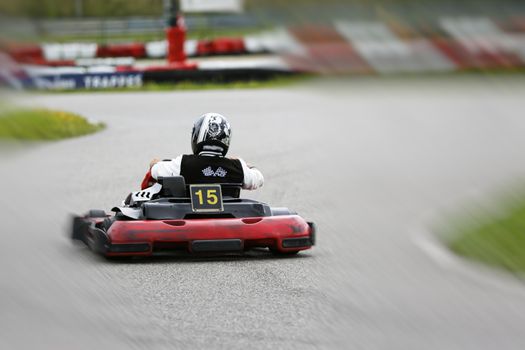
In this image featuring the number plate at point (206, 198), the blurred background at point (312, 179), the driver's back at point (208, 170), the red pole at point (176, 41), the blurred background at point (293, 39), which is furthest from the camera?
the red pole at point (176, 41)

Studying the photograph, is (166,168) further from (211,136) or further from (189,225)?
(189,225)

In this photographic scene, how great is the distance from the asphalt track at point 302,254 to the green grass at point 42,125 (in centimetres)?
52

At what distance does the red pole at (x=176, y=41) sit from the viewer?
89.5 ft

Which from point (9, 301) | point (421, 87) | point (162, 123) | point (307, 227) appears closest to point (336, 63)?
point (421, 87)

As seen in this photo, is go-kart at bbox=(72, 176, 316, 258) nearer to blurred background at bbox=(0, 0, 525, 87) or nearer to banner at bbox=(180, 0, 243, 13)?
blurred background at bbox=(0, 0, 525, 87)

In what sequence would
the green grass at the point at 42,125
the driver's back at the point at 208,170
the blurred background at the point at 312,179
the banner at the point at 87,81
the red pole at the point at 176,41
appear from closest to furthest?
the blurred background at the point at 312,179 → the driver's back at the point at 208,170 → the green grass at the point at 42,125 → the banner at the point at 87,81 → the red pole at the point at 176,41

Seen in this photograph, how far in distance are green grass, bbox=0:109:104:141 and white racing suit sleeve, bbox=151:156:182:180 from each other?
7.70 metres

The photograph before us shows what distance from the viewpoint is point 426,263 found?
7426 millimetres

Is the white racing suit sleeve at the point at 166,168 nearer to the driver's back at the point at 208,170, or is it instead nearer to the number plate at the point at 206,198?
the driver's back at the point at 208,170

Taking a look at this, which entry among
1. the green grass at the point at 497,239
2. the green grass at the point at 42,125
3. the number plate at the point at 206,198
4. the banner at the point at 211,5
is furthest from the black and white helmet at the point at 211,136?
the banner at the point at 211,5

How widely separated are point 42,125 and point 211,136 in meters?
8.94

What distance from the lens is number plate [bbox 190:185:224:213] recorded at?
8023mm

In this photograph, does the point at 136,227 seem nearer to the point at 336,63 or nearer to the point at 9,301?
the point at 9,301

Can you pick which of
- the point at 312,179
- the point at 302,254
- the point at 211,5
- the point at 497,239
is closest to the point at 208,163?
the point at 302,254
